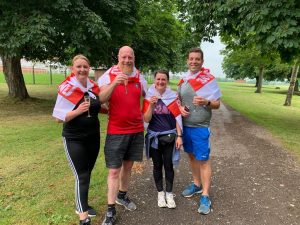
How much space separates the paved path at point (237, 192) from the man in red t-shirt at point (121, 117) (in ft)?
2.01

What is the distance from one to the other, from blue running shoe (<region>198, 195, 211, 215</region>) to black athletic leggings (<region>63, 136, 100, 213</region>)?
5.09ft

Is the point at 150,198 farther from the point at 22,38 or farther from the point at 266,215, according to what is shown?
the point at 22,38

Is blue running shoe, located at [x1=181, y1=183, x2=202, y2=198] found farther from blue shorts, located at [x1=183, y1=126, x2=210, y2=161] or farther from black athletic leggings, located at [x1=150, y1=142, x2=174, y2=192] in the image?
blue shorts, located at [x1=183, y1=126, x2=210, y2=161]

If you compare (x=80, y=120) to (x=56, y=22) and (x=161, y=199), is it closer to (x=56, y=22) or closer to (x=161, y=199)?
(x=161, y=199)

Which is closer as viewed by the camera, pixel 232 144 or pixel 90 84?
pixel 90 84

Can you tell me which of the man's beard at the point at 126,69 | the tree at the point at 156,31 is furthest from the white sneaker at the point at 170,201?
the tree at the point at 156,31

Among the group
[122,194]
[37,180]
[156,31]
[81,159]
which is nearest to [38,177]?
[37,180]

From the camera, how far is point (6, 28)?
9633 mm

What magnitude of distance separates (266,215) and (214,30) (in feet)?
25.4

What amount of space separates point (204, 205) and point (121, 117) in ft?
5.54

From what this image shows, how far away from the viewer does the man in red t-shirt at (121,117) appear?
140 inches

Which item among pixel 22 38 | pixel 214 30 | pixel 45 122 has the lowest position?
pixel 45 122

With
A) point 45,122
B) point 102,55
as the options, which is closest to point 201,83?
point 45,122

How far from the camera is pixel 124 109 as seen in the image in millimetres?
3633
